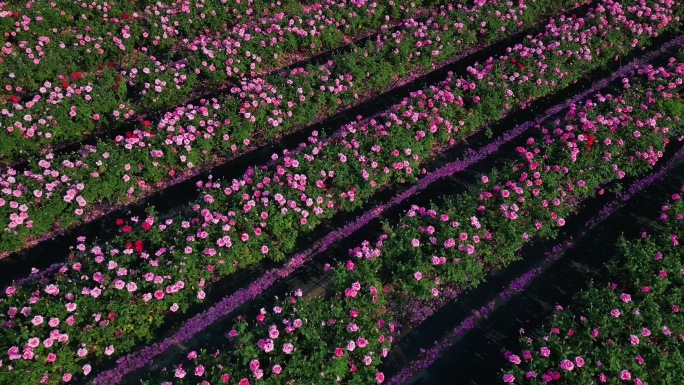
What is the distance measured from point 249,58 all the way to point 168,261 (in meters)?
6.73

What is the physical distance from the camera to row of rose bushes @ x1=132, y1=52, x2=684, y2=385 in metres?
6.28

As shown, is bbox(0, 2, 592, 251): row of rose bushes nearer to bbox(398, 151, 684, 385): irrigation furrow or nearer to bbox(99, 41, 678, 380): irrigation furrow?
bbox(99, 41, 678, 380): irrigation furrow

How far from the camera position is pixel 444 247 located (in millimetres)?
7766

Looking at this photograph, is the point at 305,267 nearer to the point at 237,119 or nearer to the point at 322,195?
the point at 322,195

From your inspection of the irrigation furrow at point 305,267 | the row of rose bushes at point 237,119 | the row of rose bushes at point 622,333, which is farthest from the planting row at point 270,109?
the row of rose bushes at point 622,333

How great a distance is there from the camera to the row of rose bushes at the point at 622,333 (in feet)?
21.0

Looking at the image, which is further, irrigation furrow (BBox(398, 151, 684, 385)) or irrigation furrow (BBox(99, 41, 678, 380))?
irrigation furrow (BBox(398, 151, 684, 385))

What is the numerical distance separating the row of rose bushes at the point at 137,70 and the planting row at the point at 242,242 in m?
3.14

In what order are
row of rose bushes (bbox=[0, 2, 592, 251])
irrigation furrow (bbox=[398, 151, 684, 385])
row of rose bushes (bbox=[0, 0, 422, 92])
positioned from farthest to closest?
row of rose bushes (bbox=[0, 0, 422, 92]), row of rose bushes (bbox=[0, 2, 592, 251]), irrigation furrow (bbox=[398, 151, 684, 385])

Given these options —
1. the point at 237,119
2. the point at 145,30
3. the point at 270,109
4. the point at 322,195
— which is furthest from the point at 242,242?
the point at 145,30

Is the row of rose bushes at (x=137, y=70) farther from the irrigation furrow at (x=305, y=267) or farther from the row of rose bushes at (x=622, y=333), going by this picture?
the row of rose bushes at (x=622, y=333)

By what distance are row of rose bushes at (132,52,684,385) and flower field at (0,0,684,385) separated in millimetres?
43

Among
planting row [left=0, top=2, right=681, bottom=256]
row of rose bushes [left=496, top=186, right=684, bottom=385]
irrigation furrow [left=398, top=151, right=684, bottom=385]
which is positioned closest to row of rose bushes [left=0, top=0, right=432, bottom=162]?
planting row [left=0, top=2, right=681, bottom=256]

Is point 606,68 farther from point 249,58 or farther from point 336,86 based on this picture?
point 249,58
